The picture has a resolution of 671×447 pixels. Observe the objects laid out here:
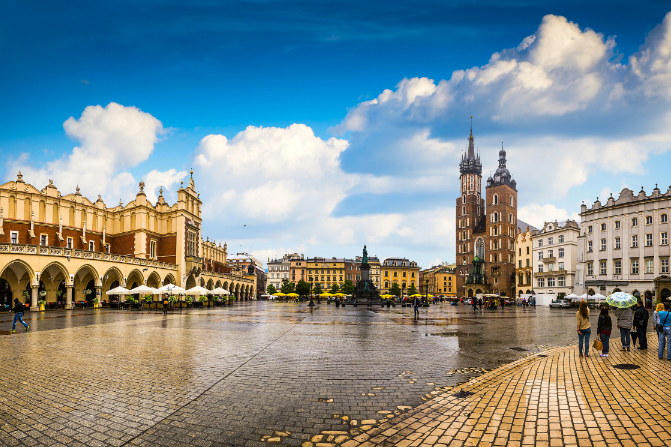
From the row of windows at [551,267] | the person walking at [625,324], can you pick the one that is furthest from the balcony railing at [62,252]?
the row of windows at [551,267]

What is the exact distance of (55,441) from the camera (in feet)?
18.3

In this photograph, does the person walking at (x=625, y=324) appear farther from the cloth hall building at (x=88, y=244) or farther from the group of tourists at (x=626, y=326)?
the cloth hall building at (x=88, y=244)

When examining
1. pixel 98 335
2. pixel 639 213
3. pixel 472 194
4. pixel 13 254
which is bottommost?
pixel 98 335

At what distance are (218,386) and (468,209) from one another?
133 m

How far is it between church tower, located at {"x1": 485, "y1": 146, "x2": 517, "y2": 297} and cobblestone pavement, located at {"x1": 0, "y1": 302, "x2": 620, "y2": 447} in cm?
10320

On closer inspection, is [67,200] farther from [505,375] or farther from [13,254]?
[505,375]

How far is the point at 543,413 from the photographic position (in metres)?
6.44

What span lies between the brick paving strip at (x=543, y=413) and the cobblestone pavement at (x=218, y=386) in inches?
17.8

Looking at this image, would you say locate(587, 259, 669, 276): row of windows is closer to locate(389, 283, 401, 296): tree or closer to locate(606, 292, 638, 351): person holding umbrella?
locate(606, 292, 638, 351): person holding umbrella

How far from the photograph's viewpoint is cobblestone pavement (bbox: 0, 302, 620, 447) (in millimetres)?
5957

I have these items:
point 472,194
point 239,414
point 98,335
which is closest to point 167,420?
point 239,414

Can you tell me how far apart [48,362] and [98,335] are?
6.72m

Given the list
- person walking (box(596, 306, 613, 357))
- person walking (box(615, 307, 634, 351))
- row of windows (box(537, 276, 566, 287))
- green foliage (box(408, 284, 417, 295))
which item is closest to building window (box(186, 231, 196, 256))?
person walking (box(615, 307, 634, 351))

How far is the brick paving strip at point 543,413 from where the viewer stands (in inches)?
214
